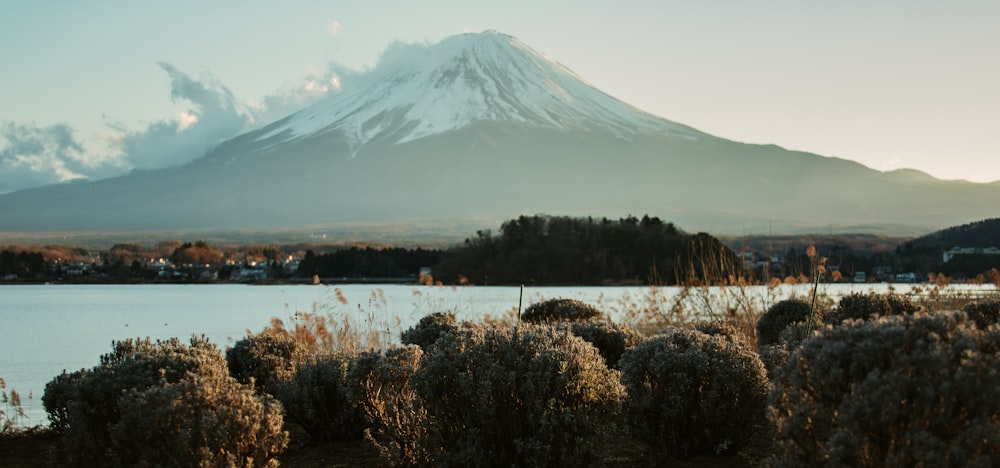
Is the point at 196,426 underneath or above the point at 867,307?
underneath

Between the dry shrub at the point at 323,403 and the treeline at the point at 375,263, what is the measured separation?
1848 inches

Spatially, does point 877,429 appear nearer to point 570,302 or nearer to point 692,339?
point 692,339

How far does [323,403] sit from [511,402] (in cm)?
248

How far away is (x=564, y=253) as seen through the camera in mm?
42875

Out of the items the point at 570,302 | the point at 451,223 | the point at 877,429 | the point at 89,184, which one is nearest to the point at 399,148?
the point at 451,223

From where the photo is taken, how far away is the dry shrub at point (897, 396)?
11.5 feet

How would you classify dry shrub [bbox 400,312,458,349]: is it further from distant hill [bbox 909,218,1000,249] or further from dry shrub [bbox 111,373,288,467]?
distant hill [bbox 909,218,1000,249]

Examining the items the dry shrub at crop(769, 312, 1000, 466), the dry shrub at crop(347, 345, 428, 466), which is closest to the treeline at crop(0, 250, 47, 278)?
the dry shrub at crop(347, 345, 428, 466)

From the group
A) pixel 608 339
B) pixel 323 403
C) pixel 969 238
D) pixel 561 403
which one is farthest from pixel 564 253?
pixel 561 403

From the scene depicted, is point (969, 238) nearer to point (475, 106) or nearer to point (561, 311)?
point (561, 311)

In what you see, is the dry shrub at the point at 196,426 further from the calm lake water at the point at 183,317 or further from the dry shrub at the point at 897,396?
the calm lake water at the point at 183,317

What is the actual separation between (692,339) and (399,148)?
132401mm

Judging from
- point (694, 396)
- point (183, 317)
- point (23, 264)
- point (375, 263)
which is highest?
point (23, 264)

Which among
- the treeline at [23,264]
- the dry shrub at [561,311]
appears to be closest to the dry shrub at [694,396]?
the dry shrub at [561,311]
